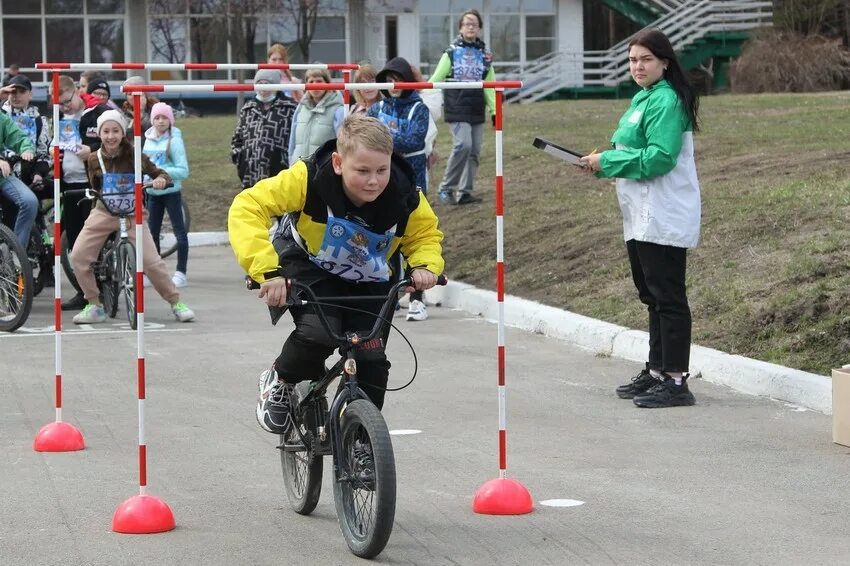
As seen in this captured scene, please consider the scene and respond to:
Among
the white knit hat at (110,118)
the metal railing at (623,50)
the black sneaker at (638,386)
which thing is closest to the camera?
the black sneaker at (638,386)

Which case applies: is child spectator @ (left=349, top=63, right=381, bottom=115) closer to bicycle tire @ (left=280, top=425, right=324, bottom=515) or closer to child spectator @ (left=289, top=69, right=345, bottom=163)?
child spectator @ (left=289, top=69, right=345, bottom=163)

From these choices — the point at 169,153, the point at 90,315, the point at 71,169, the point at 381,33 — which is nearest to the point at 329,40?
the point at 381,33

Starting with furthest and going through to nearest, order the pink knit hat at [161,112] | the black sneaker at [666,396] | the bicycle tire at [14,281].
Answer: the pink knit hat at [161,112] → the bicycle tire at [14,281] → the black sneaker at [666,396]

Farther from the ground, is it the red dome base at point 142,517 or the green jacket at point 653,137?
the green jacket at point 653,137

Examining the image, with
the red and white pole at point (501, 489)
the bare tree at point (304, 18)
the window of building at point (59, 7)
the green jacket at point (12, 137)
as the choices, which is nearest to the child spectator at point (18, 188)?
the green jacket at point (12, 137)


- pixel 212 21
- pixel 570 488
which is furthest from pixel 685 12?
pixel 570 488

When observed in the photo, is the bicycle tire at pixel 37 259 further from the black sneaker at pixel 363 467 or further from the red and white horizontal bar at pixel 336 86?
the black sneaker at pixel 363 467

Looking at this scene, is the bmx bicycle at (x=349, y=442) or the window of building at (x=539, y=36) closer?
the bmx bicycle at (x=349, y=442)

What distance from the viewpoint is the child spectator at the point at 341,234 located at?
18.1ft

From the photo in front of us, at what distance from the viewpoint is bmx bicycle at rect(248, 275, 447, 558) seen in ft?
17.4

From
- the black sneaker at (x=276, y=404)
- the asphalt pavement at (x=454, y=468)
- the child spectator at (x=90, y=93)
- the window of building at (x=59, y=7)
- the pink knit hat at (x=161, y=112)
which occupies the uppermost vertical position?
the window of building at (x=59, y=7)

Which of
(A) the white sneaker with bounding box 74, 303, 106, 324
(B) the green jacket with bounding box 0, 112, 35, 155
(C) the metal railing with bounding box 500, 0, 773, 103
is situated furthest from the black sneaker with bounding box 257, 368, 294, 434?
(C) the metal railing with bounding box 500, 0, 773, 103

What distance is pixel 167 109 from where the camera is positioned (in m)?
13.8

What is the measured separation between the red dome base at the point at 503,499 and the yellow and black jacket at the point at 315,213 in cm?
102
